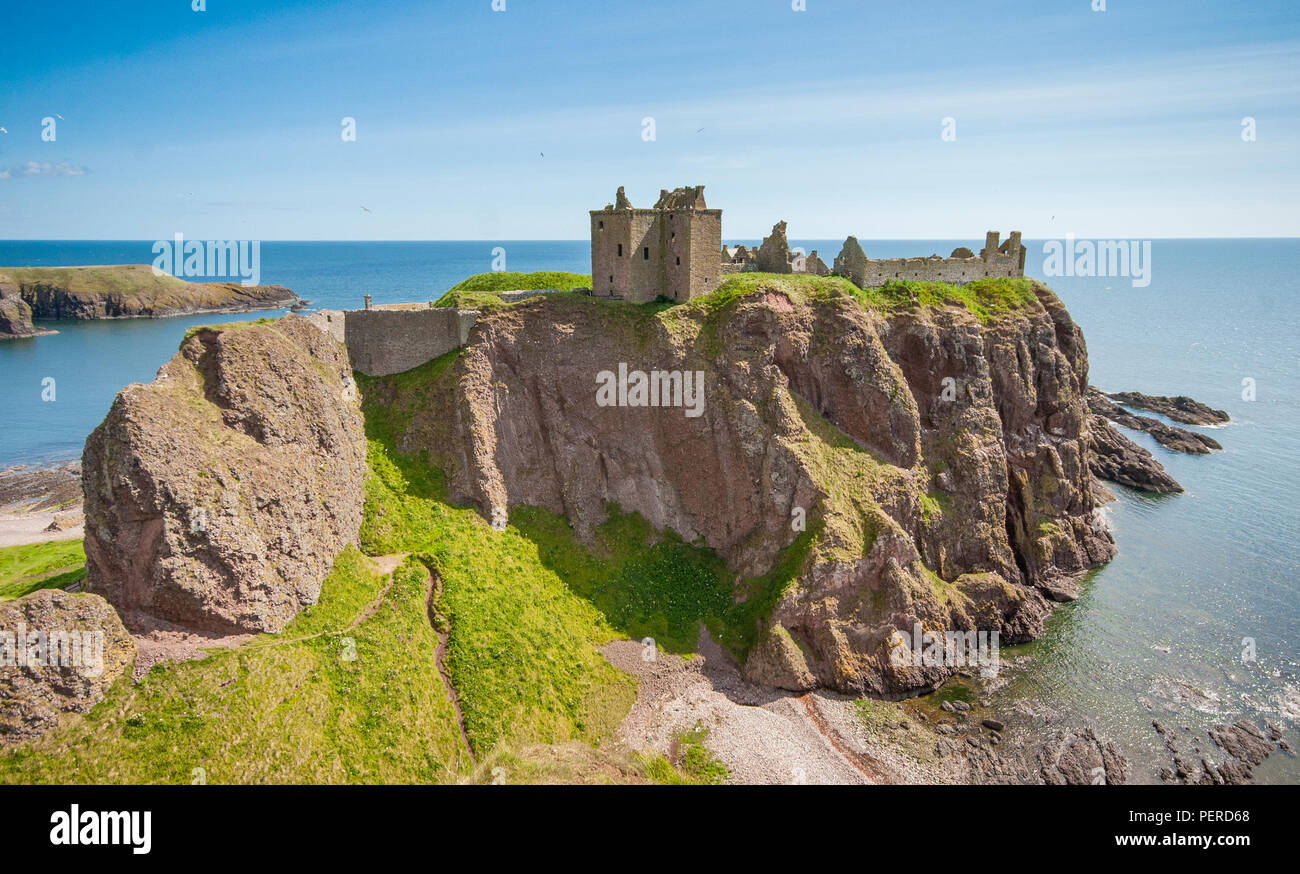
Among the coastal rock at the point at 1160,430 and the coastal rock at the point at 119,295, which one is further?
the coastal rock at the point at 119,295

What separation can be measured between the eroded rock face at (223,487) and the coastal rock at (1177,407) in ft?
295

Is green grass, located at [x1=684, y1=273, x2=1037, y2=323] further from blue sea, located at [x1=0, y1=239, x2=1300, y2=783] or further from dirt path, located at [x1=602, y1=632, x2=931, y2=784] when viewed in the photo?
dirt path, located at [x1=602, y1=632, x2=931, y2=784]

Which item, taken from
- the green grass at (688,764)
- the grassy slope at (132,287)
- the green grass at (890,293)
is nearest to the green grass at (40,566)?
the green grass at (688,764)

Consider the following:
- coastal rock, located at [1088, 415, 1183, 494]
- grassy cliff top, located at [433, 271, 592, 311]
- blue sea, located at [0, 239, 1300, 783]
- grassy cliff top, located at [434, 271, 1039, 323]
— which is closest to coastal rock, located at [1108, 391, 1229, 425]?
blue sea, located at [0, 239, 1300, 783]

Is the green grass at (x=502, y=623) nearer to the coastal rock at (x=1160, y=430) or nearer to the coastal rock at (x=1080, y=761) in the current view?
the coastal rock at (x=1080, y=761)

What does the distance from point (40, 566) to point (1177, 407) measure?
10741 cm

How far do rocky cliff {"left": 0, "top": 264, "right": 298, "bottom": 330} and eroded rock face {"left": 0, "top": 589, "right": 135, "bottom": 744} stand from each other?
5417 inches

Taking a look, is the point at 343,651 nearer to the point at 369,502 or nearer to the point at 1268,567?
the point at 369,502

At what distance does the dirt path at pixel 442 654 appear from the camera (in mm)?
32062

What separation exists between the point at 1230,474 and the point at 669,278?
57785mm

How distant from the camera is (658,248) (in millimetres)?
47906

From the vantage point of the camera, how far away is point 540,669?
3588 centimetres
